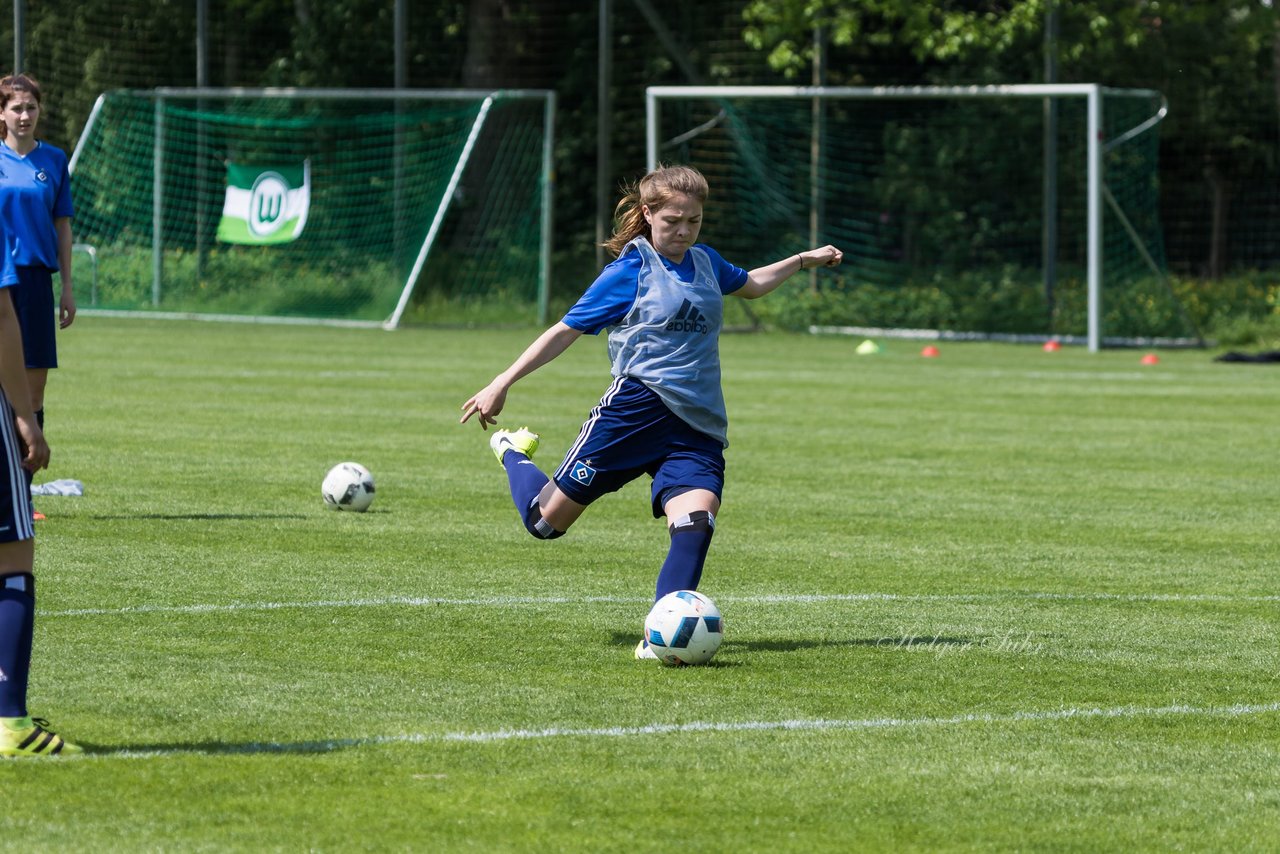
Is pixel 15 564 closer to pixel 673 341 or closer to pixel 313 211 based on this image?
pixel 673 341

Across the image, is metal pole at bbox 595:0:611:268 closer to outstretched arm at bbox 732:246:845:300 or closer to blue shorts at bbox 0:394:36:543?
outstretched arm at bbox 732:246:845:300

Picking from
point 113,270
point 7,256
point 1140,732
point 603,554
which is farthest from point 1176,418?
point 113,270

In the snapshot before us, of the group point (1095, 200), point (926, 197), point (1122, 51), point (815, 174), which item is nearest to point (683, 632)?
point (1095, 200)

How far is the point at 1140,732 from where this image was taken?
5883 millimetres

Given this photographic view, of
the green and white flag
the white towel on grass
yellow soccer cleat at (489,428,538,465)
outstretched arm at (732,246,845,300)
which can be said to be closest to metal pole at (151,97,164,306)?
the green and white flag

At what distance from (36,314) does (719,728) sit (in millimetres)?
4695

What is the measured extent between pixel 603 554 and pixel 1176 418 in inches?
344

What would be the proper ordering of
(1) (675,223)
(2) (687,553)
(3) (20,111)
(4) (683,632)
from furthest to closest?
(3) (20,111), (1) (675,223), (2) (687,553), (4) (683,632)

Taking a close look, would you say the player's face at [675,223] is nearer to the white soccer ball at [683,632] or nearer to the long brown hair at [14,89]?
the white soccer ball at [683,632]

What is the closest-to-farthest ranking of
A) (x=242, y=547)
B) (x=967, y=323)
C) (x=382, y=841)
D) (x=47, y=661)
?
(x=382, y=841)
(x=47, y=661)
(x=242, y=547)
(x=967, y=323)

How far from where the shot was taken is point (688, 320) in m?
7.31

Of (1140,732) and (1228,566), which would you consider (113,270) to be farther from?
(1140,732)

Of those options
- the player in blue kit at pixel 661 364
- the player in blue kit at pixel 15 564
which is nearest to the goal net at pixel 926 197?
the player in blue kit at pixel 661 364

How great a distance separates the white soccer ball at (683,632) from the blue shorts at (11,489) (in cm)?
217
